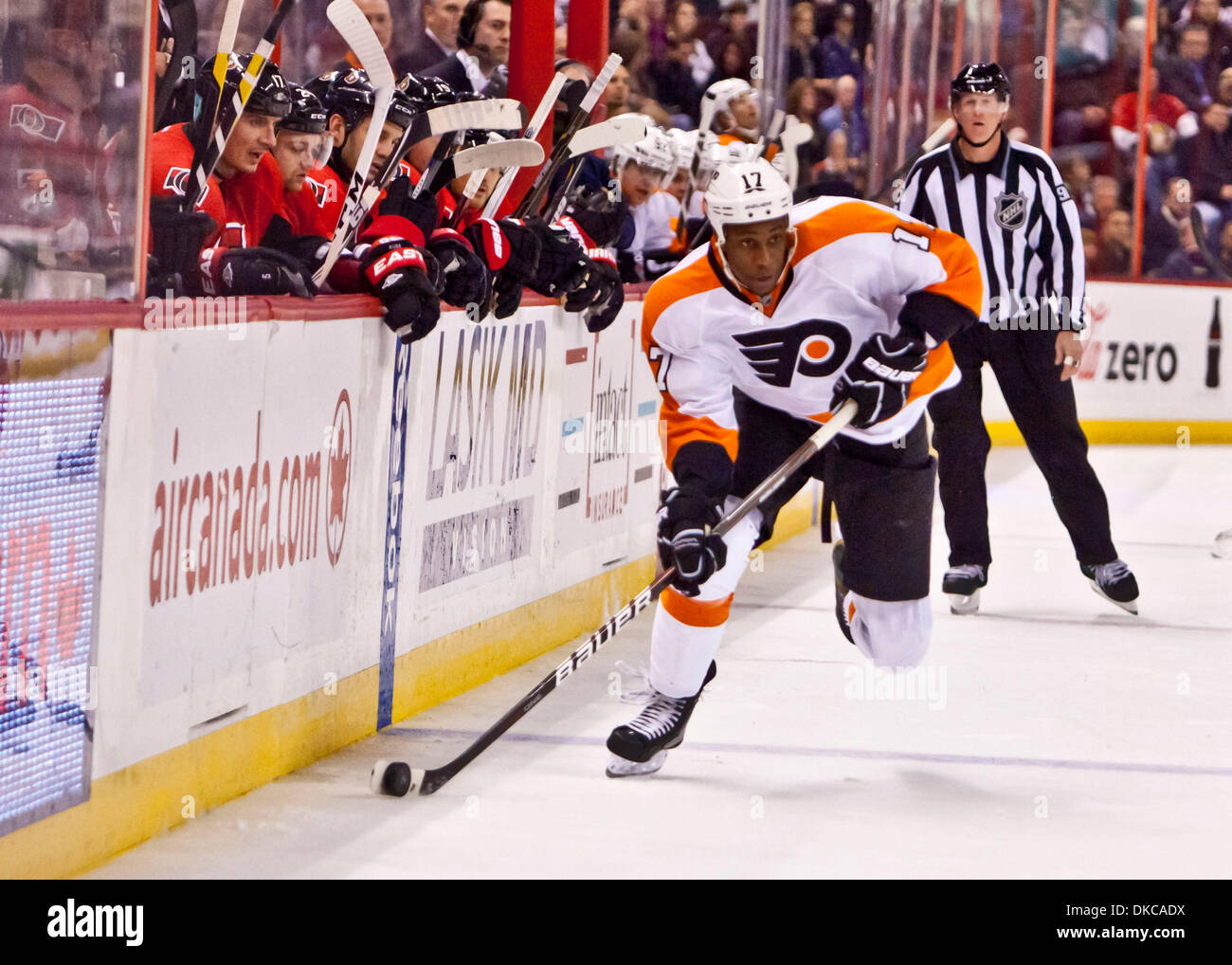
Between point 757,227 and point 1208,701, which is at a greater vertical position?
point 757,227

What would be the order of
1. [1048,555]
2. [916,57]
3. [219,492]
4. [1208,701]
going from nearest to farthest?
1. [219,492]
2. [1208,701]
3. [1048,555]
4. [916,57]

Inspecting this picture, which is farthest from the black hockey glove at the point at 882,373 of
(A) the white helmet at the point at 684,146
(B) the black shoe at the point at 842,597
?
(A) the white helmet at the point at 684,146

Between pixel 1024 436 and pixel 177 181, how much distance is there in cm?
309

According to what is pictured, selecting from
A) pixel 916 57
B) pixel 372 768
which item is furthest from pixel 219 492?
pixel 916 57

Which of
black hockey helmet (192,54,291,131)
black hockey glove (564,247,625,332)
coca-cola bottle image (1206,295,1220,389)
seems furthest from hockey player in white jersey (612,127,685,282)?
coca-cola bottle image (1206,295,1220,389)

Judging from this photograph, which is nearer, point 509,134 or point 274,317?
point 274,317

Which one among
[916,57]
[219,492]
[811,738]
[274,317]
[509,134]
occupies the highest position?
[916,57]

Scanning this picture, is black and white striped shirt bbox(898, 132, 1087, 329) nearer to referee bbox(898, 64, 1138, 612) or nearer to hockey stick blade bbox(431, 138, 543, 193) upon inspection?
referee bbox(898, 64, 1138, 612)

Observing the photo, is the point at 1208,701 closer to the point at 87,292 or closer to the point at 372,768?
the point at 372,768

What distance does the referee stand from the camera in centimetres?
605

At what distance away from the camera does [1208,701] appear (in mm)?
4984

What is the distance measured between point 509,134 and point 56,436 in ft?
9.76

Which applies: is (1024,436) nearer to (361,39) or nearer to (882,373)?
(882,373)

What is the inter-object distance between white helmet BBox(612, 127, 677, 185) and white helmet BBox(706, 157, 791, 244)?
291 centimetres
